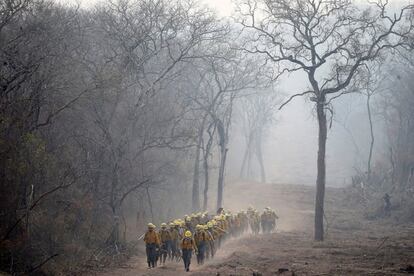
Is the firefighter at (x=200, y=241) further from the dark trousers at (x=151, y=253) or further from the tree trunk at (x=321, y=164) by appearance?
the tree trunk at (x=321, y=164)

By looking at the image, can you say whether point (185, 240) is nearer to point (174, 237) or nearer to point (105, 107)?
point (174, 237)

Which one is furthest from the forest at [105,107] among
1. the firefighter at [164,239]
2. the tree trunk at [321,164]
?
the firefighter at [164,239]

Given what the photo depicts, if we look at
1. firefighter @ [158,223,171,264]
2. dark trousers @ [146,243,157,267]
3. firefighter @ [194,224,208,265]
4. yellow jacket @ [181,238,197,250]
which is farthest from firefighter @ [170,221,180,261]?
yellow jacket @ [181,238,197,250]

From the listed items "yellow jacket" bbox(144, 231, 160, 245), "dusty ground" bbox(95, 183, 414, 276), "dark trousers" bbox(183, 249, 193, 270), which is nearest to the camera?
"dusty ground" bbox(95, 183, 414, 276)

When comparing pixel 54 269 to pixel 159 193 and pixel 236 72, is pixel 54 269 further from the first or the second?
pixel 236 72

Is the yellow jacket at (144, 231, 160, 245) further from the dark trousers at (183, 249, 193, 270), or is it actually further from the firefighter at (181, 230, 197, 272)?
the dark trousers at (183, 249, 193, 270)

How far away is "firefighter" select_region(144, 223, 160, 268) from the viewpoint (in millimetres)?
20531

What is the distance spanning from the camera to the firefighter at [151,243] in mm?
20531

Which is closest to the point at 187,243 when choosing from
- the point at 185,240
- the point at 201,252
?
the point at 185,240

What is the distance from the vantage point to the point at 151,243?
2055 cm

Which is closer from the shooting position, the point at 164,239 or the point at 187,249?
the point at 187,249

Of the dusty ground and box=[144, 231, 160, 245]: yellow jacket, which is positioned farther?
box=[144, 231, 160, 245]: yellow jacket

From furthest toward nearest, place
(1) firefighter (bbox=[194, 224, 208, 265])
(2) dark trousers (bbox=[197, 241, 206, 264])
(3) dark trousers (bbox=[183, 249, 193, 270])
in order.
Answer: (2) dark trousers (bbox=[197, 241, 206, 264])
(1) firefighter (bbox=[194, 224, 208, 265])
(3) dark trousers (bbox=[183, 249, 193, 270])

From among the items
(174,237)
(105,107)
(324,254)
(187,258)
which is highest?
(105,107)
